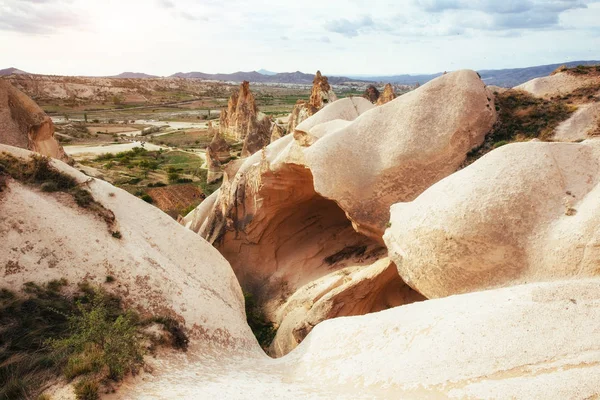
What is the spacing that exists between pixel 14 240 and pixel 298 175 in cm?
760

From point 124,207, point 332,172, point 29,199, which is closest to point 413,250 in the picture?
point 332,172

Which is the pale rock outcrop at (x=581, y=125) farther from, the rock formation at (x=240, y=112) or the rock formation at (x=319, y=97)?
the rock formation at (x=240, y=112)

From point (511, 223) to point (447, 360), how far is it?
285cm

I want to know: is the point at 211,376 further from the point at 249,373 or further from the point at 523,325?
the point at 523,325

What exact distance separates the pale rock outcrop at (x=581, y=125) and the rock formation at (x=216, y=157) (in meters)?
25.8

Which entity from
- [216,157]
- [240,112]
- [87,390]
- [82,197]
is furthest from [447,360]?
[240,112]

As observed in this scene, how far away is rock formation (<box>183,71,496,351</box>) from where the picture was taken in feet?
35.5

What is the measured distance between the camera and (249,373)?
24.4ft

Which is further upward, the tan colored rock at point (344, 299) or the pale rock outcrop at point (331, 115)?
the pale rock outcrop at point (331, 115)

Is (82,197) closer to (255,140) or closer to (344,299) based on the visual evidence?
(344,299)

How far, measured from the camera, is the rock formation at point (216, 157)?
33688 mm

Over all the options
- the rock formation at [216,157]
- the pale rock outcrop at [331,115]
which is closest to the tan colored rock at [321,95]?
the pale rock outcrop at [331,115]

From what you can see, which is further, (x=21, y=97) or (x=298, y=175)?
(x=21, y=97)

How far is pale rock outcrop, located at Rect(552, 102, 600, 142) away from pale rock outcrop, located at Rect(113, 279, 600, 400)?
18.2ft
